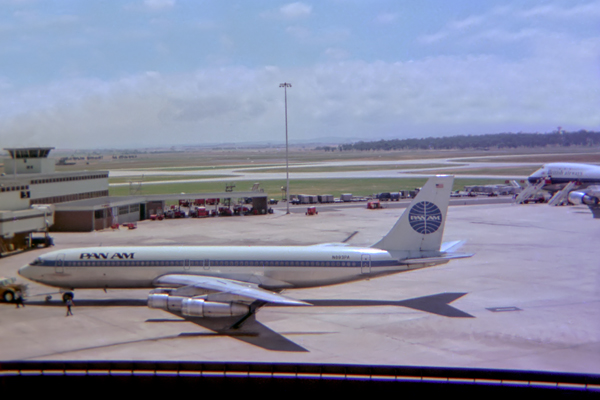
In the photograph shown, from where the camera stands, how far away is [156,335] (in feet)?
94.0

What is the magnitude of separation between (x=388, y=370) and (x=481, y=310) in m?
20.5

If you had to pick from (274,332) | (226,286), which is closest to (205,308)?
(226,286)

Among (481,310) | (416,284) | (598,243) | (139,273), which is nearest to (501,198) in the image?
(598,243)

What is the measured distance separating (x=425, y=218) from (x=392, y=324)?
809 cm

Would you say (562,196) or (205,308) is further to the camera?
(562,196)

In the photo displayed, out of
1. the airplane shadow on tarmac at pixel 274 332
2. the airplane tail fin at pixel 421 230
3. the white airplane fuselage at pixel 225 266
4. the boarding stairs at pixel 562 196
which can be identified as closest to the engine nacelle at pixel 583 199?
the boarding stairs at pixel 562 196

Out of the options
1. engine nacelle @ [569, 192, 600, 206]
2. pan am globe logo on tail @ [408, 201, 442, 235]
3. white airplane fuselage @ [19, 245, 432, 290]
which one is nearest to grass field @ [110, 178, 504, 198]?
engine nacelle @ [569, 192, 600, 206]

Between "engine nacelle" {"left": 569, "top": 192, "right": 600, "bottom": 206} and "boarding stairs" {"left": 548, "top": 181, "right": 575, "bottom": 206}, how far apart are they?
74.3 inches

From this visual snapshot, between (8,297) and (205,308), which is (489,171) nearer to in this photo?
(205,308)

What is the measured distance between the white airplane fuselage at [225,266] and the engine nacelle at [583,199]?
65.3m

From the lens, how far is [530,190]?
3883 inches

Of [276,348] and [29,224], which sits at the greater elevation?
[29,224]

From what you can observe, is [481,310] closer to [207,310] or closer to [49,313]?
[207,310]

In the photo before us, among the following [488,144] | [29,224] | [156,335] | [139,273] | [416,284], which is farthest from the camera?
[488,144]
